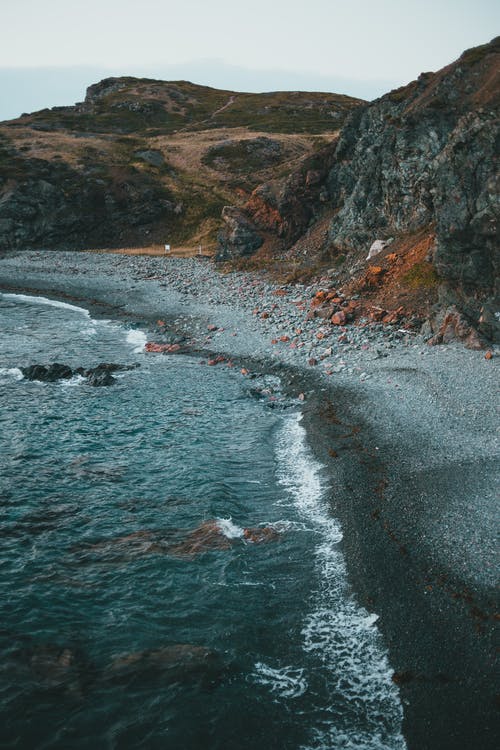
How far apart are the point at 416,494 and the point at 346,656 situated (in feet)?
22.6

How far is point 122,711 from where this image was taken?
10320 mm

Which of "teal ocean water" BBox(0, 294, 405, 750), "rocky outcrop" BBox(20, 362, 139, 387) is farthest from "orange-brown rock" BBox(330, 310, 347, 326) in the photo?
"rocky outcrop" BBox(20, 362, 139, 387)

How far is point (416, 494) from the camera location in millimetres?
17141

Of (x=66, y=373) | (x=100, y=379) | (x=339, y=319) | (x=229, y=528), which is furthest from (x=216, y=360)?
(x=229, y=528)

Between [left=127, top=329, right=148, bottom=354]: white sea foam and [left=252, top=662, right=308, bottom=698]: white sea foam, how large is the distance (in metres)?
27.8

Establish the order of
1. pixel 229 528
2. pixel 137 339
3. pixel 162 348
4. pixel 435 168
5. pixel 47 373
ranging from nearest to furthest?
pixel 229 528
pixel 47 373
pixel 435 168
pixel 162 348
pixel 137 339

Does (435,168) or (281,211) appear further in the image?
(281,211)

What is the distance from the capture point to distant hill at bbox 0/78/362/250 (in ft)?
270

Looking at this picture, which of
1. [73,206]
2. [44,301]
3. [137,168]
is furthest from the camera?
[137,168]

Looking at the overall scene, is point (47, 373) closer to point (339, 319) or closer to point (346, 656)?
point (339, 319)

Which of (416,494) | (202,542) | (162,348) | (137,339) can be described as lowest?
(202,542)

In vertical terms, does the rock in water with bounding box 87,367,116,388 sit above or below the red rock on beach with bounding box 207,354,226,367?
below

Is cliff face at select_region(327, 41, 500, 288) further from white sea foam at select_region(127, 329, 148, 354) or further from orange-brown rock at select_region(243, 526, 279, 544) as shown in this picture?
orange-brown rock at select_region(243, 526, 279, 544)

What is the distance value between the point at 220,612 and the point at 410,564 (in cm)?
545
